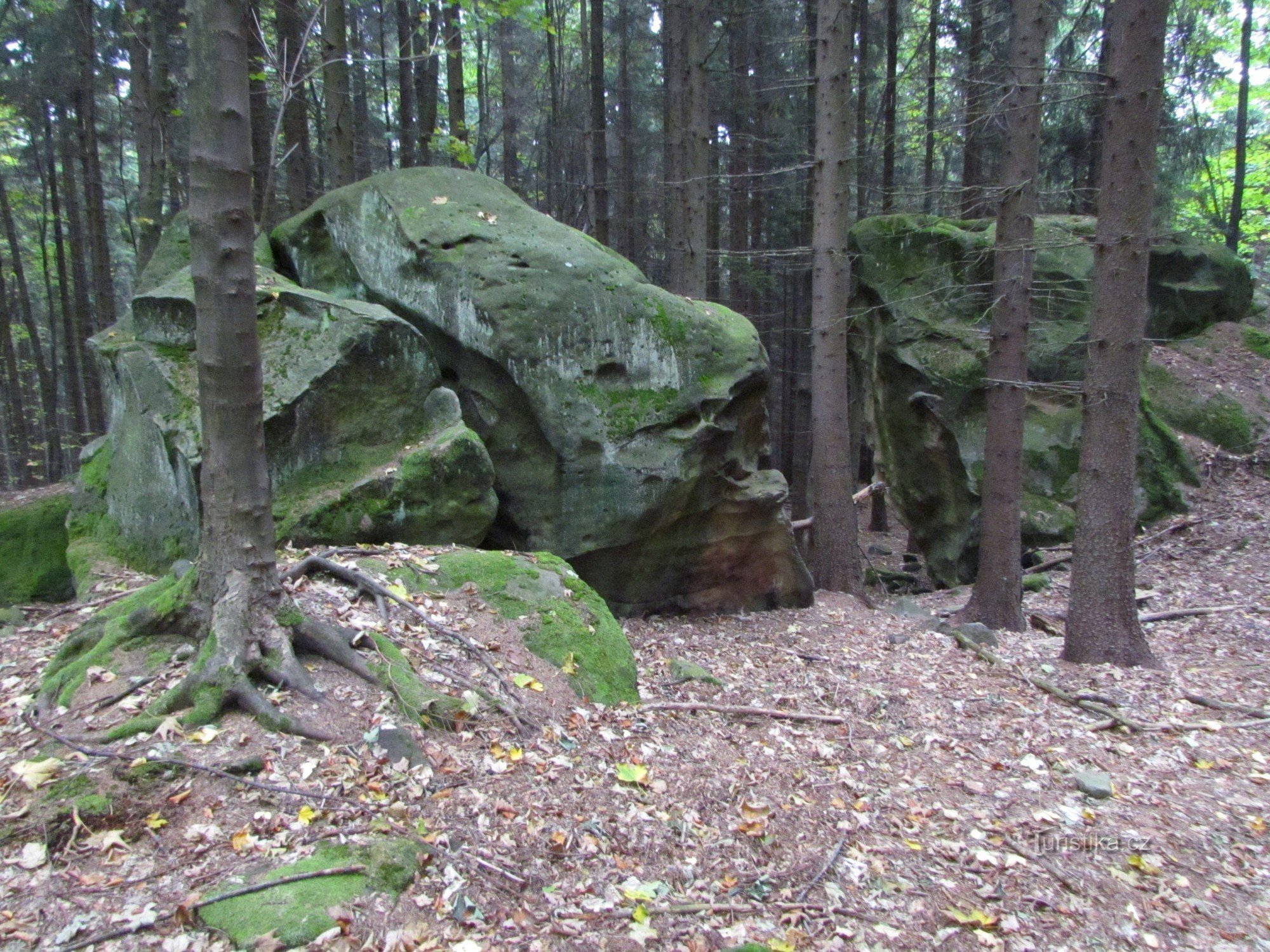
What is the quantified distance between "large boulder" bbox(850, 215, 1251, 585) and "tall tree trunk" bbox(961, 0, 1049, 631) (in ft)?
10.5

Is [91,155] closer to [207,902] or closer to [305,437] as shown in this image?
[305,437]

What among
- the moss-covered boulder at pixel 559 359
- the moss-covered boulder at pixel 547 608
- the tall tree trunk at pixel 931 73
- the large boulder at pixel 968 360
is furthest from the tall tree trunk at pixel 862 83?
the moss-covered boulder at pixel 547 608

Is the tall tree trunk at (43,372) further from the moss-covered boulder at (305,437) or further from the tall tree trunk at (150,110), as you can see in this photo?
the moss-covered boulder at (305,437)

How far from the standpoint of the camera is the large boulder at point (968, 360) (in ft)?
41.2

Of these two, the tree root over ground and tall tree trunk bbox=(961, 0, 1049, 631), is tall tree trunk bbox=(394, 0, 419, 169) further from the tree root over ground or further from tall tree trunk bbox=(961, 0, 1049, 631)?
the tree root over ground

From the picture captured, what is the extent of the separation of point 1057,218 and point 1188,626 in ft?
27.3

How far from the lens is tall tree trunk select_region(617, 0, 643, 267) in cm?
1950

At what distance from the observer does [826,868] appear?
356 cm

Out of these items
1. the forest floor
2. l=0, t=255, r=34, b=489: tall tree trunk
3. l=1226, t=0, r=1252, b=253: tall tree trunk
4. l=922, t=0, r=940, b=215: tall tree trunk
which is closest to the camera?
the forest floor

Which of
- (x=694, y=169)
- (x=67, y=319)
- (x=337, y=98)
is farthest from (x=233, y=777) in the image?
(x=67, y=319)

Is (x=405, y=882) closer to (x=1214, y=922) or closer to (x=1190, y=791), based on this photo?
(x=1214, y=922)

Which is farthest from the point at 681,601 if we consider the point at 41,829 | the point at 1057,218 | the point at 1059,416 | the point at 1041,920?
the point at 1057,218

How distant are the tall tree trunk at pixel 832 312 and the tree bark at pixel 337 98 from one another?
6.29 metres

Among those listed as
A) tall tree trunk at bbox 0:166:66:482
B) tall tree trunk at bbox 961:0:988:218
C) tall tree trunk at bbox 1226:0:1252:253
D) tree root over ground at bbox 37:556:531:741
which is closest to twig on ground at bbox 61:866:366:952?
tree root over ground at bbox 37:556:531:741
